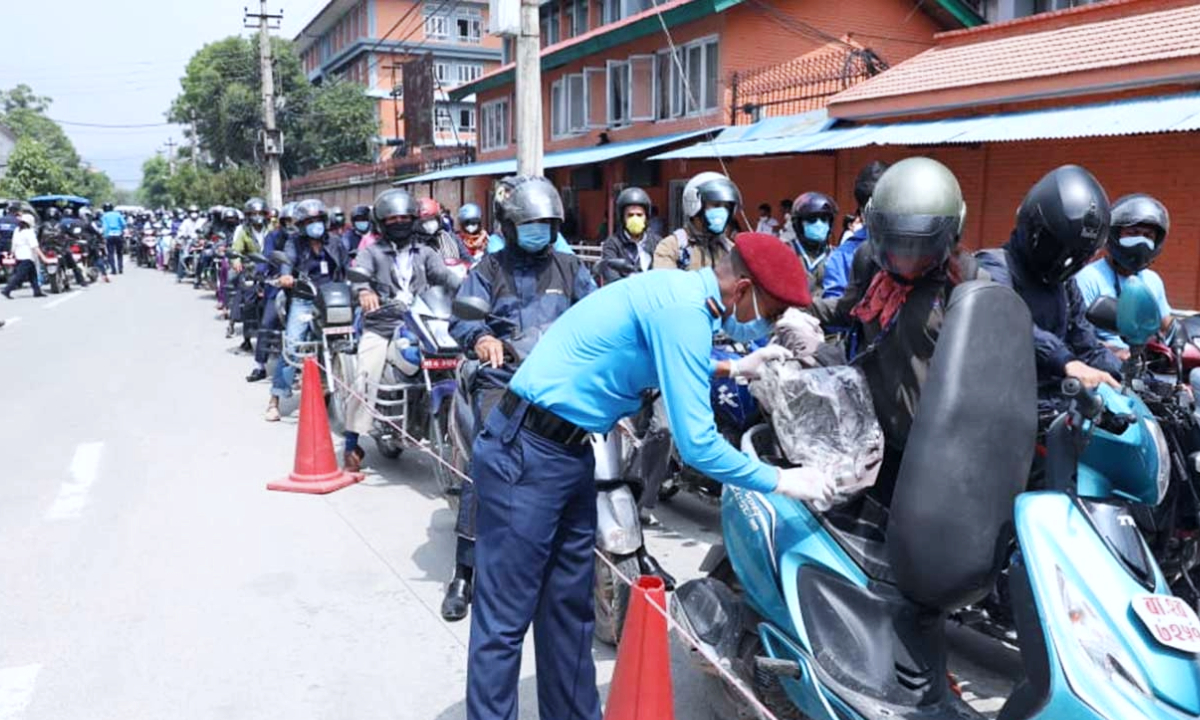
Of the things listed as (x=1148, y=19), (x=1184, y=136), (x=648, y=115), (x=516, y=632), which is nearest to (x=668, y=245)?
(x=516, y=632)

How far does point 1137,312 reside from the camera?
121 inches

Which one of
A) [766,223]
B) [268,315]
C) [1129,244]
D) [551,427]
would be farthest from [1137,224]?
[766,223]

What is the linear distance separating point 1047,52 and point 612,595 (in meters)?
11.8

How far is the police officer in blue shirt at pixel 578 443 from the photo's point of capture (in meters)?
2.69

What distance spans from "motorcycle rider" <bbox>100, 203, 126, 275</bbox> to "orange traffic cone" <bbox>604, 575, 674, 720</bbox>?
28024 mm

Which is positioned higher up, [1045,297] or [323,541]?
[1045,297]

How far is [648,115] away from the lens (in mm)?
22266

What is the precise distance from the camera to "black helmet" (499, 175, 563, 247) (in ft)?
16.0

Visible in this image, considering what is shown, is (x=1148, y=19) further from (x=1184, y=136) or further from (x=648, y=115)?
(x=648, y=115)

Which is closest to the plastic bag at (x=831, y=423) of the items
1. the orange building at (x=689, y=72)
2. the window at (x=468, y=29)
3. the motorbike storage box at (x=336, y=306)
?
the motorbike storage box at (x=336, y=306)

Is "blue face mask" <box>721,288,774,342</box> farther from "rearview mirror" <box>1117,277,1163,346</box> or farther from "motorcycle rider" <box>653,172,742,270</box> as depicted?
"motorcycle rider" <box>653,172,742,270</box>

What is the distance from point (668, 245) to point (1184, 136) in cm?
809

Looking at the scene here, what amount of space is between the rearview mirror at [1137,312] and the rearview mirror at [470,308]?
246cm

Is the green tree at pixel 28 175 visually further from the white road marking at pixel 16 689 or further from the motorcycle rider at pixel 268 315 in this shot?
the white road marking at pixel 16 689
